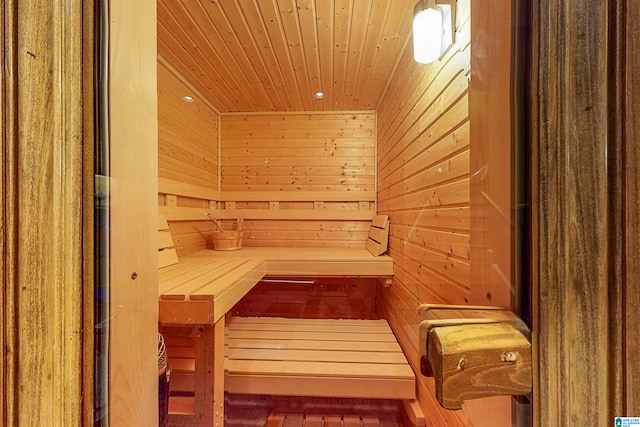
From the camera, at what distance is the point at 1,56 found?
38 centimetres

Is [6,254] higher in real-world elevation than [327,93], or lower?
lower

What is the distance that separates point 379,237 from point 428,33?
5.93 ft

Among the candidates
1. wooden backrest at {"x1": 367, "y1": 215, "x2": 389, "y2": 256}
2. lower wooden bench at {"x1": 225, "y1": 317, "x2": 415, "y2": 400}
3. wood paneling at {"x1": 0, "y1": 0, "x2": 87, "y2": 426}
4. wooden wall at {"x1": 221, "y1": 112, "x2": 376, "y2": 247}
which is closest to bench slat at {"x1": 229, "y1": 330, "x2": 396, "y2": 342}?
lower wooden bench at {"x1": 225, "y1": 317, "x2": 415, "y2": 400}

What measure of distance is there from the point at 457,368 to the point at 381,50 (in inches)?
89.2

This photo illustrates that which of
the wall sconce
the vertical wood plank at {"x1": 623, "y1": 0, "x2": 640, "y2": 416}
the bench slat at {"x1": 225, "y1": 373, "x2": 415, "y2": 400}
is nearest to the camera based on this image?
the vertical wood plank at {"x1": 623, "y1": 0, "x2": 640, "y2": 416}

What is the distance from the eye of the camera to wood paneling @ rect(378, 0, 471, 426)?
1.15 metres

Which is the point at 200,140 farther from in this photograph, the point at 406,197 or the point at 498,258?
the point at 498,258

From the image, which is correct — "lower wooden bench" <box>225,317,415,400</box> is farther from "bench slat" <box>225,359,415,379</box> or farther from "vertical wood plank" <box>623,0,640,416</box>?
"vertical wood plank" <box>623,0,640,416</box>

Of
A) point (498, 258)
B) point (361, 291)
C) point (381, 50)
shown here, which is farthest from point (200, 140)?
point (498, 258)

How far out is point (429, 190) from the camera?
1547 mm

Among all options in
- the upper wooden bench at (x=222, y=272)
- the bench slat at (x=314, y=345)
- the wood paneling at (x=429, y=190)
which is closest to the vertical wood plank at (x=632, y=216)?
the wood paneling at (x=429, y=190)

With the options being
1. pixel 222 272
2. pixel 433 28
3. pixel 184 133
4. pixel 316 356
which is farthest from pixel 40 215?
pixel 184 133

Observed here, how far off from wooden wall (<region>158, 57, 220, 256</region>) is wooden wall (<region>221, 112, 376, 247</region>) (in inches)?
11.7

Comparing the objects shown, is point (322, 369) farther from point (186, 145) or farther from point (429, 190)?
point (186, 145)
